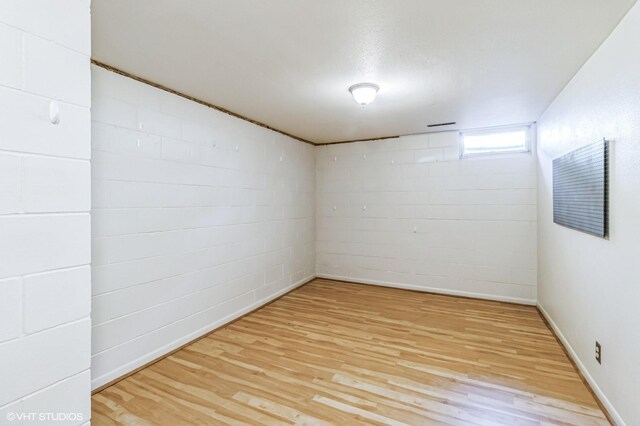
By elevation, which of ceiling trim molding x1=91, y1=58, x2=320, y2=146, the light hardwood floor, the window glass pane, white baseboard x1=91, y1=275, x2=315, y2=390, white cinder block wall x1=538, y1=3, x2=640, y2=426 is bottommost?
the light hardwood floor

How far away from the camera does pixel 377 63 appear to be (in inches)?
95.3

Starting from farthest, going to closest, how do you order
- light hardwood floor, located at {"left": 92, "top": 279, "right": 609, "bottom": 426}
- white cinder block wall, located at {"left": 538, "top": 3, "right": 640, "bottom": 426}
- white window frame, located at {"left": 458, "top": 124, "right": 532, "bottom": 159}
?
1. white window frame, located at {"left": 458, "top": 124, "right": 532, "bottom": 159}
2. light hardwood floor, located at {"left": 92, "top": 279, "right": 609, "bottom": 426}
3. white cinder block wall, located at {"left": 538, "top": 3, "right": 640, "bottom": 426}

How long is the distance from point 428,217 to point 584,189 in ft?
8.37

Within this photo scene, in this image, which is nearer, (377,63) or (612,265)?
(612,265)

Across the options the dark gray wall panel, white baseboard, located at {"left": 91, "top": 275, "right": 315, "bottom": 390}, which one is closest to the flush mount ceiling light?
the dark gray wall panel

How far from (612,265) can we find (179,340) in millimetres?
3575

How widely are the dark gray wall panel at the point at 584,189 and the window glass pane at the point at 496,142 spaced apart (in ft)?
4.51
